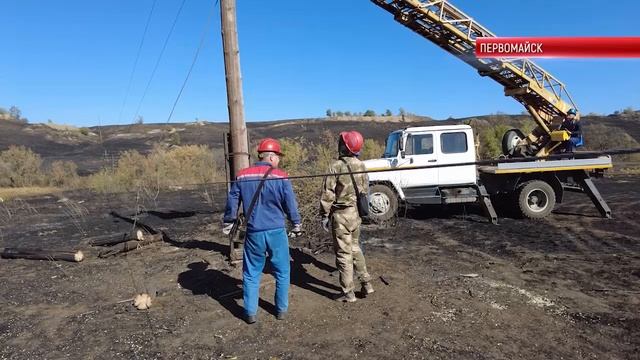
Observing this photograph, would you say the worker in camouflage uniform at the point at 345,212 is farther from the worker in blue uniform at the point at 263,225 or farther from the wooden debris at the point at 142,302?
the wooden debris at the point at 142,302

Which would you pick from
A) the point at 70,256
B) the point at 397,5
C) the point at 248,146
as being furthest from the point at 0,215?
the point at 397,5

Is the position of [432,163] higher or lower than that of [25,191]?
higher

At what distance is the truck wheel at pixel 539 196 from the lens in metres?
10.1

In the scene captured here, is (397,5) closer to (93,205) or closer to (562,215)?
(562,215)

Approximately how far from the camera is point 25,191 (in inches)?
768

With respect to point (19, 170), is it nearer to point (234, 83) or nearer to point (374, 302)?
point (234, 83)

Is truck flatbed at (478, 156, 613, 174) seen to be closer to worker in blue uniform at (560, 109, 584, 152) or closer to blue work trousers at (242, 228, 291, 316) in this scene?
worker in blue uniform at (560, 109, 584, 152)

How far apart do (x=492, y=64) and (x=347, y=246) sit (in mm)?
8387

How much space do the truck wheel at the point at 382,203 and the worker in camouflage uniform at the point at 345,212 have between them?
4912 millimetres

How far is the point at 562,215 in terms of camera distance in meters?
10.5

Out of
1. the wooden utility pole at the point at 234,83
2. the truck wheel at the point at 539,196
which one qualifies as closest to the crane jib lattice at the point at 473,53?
the truck wheel at the point at 539,196

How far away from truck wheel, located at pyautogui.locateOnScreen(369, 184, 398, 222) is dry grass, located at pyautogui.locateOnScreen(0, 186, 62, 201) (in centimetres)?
1522

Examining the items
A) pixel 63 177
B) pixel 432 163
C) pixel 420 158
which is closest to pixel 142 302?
pixel 420 158

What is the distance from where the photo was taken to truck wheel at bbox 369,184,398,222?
9.90 meters
